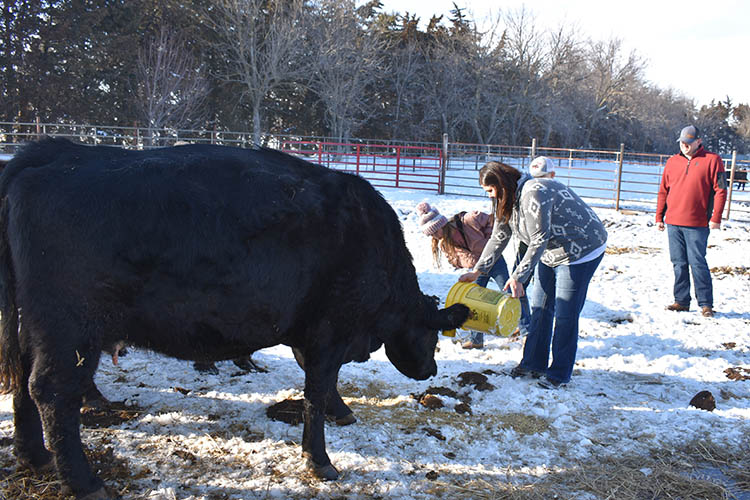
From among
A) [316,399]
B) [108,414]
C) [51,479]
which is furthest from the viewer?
[108,414]

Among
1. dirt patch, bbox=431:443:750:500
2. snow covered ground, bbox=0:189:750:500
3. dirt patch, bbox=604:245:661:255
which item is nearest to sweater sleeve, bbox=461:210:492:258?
snow covered ground, bbox=0:189:750:500

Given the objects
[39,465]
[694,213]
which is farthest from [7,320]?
[694,213]

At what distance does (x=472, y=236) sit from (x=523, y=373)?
139 centimetres

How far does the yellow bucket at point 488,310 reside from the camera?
3889 millimetres

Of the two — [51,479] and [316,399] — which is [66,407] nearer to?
[51,479]

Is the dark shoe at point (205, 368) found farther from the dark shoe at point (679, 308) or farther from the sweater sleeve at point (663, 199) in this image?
the sweater sleeve at point (663, 199)

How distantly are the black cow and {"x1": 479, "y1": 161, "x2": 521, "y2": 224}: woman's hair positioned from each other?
59.3 inches

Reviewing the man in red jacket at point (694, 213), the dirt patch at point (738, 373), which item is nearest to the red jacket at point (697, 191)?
the man in red jacket at point (694, 213)

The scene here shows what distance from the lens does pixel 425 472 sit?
3100 millimetres

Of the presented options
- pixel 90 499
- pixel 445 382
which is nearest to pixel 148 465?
pixel 90 499

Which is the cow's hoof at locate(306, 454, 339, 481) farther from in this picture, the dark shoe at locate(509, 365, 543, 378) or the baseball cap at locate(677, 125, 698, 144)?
the baseball cap at locate(677, 125, 698, 144)

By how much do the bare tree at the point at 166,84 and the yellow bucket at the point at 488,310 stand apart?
21055 millimetres

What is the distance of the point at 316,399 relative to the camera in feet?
10.3

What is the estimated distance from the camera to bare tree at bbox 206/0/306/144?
86.6 feet
